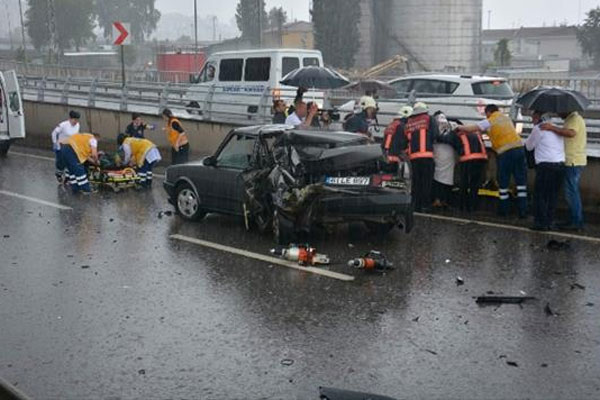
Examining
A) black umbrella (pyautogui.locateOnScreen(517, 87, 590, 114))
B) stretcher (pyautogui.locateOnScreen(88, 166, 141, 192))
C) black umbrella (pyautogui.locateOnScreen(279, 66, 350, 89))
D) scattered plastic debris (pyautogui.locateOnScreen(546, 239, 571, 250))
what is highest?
black umbrella (pyautogui.locateOnScreen(279, 66, 350, 89))

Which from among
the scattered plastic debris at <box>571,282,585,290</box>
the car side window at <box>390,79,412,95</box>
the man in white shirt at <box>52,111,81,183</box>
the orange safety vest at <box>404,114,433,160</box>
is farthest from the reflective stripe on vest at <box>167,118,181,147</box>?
the scattered plastic debris at <box>571,282,585,290</box>

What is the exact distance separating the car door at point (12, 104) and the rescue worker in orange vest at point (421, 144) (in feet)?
38.8

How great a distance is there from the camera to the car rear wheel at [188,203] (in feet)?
36.6

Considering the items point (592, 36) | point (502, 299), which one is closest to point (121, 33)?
point (502, 299)

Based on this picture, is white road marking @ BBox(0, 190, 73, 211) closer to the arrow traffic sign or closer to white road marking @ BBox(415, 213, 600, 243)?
white road marking @ BBox(415, 213, 600, 243)

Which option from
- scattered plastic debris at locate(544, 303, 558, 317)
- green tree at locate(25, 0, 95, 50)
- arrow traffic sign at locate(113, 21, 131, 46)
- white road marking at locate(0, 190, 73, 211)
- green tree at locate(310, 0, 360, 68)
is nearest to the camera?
scattered plastic debris at locate(544, 303, 558, 317)

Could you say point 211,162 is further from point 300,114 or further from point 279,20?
point 279,20

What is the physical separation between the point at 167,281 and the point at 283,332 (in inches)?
84.6

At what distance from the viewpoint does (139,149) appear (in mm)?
14273

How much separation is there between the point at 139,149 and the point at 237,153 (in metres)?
4.39

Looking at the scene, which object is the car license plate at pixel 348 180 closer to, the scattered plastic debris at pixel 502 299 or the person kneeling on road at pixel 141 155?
the scattered plastic debris at pixel 502 299

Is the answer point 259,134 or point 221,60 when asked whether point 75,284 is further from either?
point 221,60

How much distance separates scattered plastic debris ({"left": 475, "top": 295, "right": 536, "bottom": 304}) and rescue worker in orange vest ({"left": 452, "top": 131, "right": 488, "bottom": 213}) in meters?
4.34

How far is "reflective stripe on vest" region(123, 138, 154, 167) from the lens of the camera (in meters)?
14.2
